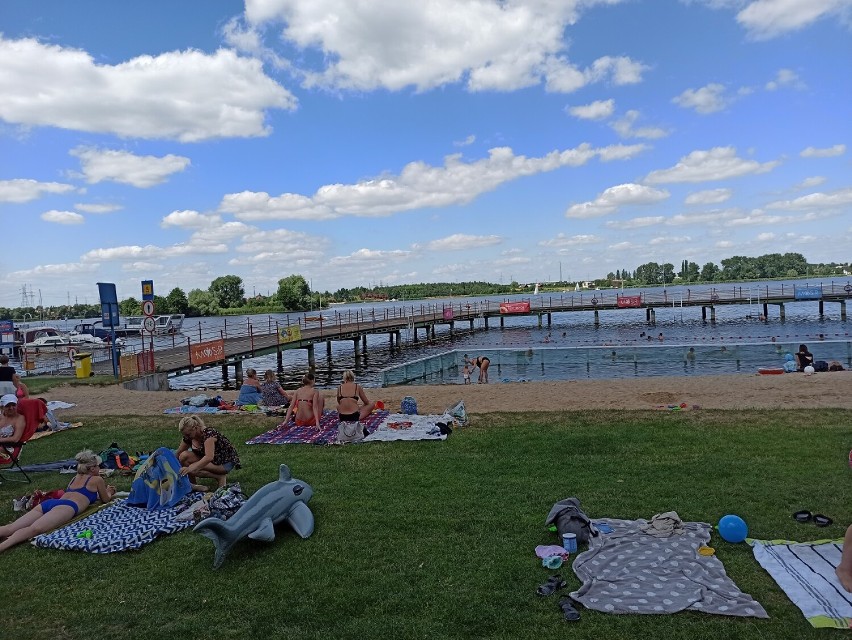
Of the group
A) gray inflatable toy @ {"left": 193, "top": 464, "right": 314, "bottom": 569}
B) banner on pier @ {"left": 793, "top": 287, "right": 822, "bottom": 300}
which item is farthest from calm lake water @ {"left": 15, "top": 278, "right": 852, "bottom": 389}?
gray inflatable toy @ {"left": 193, "top": 464, "right": 314, "bottom": 569}

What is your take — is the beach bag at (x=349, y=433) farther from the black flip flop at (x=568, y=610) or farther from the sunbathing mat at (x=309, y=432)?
the black flip flop at (x=568, y=610)

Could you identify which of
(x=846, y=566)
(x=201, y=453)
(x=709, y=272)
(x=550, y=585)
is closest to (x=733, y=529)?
(x=846, y=566)

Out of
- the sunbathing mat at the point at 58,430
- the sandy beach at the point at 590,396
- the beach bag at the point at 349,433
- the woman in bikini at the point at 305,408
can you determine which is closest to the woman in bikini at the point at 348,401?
the beach bag at the point at 349,433

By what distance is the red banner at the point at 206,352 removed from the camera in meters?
24.3

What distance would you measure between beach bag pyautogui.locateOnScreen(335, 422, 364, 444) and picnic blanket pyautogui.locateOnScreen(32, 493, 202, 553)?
137 inches

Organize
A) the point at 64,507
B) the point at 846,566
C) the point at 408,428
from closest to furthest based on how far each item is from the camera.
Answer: the point at 846,566 → the point at 64,507 → the point at 408,428

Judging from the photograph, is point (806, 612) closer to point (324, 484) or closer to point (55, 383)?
point (324, 484)

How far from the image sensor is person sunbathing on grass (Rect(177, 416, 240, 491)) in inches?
282

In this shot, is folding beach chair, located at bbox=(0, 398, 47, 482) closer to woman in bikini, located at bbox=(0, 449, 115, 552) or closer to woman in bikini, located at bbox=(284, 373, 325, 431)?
woman in bikini, located at bbox=(0, 449, 115, 552)

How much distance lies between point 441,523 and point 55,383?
60.0ft

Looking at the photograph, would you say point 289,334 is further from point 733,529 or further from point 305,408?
point 733,529

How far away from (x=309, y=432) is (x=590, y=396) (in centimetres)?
698

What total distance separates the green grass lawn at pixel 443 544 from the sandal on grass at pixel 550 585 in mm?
64

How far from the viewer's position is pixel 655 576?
466 centimetres
